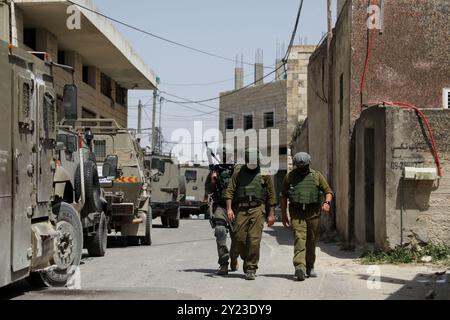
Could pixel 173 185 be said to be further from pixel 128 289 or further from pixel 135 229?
pixel 128 289

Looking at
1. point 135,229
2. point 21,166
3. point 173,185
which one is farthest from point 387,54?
point 173,185

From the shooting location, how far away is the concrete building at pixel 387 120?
11797 millimetres

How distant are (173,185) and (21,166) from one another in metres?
17.5

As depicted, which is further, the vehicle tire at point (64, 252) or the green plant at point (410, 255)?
the green plant at point (410, 255)

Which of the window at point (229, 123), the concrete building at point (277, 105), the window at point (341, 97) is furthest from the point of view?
the window at point (229, 123)

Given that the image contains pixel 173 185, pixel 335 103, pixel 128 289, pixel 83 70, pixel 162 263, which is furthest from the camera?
pixel 83 70

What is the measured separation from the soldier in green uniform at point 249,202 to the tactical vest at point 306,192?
303 mm

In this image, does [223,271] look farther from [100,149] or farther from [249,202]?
[100,149]

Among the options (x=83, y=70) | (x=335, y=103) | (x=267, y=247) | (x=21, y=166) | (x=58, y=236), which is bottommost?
(x=267, y=247)

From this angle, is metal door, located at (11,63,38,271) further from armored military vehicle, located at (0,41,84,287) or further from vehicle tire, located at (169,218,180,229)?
vehicle tire, located at (169,218,180,229)

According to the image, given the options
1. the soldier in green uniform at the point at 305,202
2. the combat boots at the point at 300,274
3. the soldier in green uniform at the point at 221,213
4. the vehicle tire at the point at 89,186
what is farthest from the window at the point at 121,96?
the combat boots at the point at 300,274

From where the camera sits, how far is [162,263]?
11641 millimetres

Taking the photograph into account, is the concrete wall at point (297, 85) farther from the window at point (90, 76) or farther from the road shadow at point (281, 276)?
the road shadow at point (281, 276)

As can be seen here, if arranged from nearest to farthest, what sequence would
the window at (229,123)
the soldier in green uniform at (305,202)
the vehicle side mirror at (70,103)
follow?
the vehicle side mirror at (70,103)
the soldier in green uniform at (305,202)
the window at (229,123)
